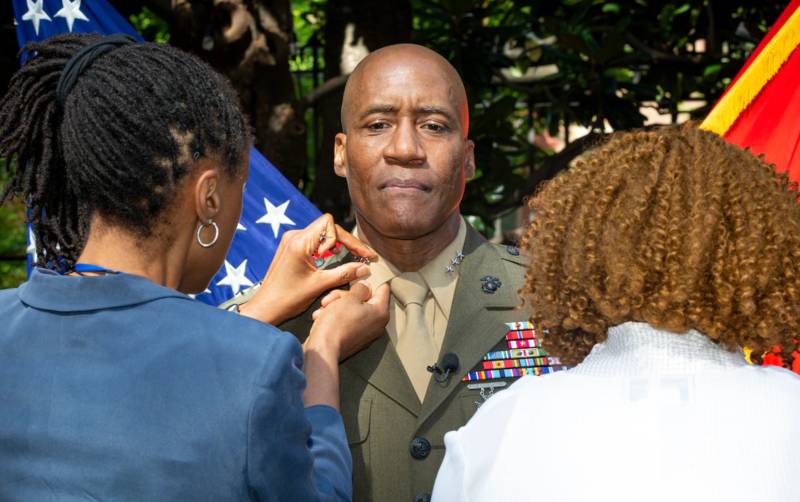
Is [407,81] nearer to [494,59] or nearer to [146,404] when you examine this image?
[146,404]

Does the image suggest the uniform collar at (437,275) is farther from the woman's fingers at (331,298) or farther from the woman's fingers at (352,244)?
the woman's fingers at (331,298)

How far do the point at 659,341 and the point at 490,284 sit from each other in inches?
46.4

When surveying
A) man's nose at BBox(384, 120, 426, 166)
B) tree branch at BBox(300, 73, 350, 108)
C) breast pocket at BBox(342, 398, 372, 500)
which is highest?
man's nose at BBox(384, 120, 426, 166)

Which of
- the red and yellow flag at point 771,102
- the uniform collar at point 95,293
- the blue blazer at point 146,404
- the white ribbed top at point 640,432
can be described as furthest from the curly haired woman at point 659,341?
the red and yellow flag at point 771,102

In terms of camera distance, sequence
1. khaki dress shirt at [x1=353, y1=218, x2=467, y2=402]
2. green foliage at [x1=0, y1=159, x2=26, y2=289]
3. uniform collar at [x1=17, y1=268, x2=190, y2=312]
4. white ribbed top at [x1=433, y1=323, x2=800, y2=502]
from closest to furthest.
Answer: white ribbed top at [x1=433, y1=323, x2=800, y2=502], uniform collar at [x1=17, y1=268, x2=190, y2=312], khaki dress shirt at [x1=353, y1=218, x2=467, y2=402], green foliage at [x1=0, y1=159, x2=26, y2=289]

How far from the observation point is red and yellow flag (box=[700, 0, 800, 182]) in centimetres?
334

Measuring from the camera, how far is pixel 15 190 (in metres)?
2.09

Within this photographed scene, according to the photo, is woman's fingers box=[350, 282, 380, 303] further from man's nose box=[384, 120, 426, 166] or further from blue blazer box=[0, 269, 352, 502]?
blue blazer box=[0, 269, 352, 502]

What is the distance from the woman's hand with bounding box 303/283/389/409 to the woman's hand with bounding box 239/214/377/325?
0.09 m

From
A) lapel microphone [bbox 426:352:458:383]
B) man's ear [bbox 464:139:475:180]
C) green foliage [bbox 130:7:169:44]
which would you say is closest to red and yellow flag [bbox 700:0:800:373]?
man's ear [bbox 464:139:475:180]

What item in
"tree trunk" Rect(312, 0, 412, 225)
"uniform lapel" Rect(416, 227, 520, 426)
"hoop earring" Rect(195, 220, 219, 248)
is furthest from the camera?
"tree trunk" Rect(312, 0, 412, 225)

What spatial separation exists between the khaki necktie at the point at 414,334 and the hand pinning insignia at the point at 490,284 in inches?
6.6

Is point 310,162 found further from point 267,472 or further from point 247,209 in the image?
point 267,472

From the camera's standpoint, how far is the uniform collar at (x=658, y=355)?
66.1 inches
